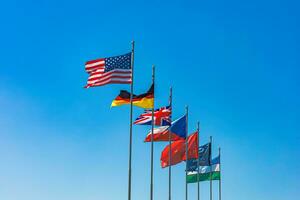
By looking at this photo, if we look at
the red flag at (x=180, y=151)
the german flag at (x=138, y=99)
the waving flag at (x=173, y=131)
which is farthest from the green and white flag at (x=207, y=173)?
the german flag at (x=138, y=99)

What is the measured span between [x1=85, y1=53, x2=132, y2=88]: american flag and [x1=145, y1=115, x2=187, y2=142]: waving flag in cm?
880

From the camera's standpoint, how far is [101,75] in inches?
1432

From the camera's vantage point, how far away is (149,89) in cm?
4125

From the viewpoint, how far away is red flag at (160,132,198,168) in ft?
167

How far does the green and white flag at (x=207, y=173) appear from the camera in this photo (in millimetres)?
60153

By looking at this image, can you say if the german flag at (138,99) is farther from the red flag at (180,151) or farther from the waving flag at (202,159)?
the waving flag at (202,159)

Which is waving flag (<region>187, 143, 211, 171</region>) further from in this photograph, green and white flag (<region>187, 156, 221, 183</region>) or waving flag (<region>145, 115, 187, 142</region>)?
waving flag (<region>145, 115, 187, 142</region>)

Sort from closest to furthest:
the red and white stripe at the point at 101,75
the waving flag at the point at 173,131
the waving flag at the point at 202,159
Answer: the red and white stripe at the point at 101,75 < the waving flag at the point at 173,131 < the waving flag at the point at 202,159

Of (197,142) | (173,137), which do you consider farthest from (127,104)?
(197,142)

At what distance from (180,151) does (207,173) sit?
10038 mm

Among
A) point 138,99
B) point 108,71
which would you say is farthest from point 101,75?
point 138,99

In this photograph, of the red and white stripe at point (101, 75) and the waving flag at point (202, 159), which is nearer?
the red and white stripe at point (101, 75)

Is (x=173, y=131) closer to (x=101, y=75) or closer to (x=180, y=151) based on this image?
(x=180, y=151)

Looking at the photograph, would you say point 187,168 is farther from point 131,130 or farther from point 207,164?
point 131,130
